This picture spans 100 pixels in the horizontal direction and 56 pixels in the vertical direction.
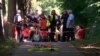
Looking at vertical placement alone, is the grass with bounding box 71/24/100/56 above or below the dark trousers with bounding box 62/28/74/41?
below

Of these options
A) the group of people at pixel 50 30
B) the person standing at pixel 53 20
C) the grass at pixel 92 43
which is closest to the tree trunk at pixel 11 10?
the group of people at pixel 50 30

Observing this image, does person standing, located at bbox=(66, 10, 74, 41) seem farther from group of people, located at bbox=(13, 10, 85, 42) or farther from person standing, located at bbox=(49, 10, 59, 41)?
person standing, located at bbox=(49, 10, 59, 41)

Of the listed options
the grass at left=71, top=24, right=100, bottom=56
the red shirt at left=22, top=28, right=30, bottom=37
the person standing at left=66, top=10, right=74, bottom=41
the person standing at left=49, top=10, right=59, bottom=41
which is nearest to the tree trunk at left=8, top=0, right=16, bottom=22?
the red shirt at left=22, top=28, right=30, bottom=37

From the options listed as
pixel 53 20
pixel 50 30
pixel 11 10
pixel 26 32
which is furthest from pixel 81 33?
pixel 11 10

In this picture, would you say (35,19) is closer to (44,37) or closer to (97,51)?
(44,37)

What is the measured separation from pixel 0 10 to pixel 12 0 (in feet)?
→ 25.4

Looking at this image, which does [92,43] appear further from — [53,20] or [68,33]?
[53,20]

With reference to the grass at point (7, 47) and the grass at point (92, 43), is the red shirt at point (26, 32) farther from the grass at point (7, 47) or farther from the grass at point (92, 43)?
the grass at point (92, 43)

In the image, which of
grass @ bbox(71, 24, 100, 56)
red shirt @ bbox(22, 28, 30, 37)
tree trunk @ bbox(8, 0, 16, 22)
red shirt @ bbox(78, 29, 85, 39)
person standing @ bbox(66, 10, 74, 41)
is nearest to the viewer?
grass @ bbox(71, 24, 100, 56)

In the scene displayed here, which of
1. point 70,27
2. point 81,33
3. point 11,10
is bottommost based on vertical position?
point 81,33

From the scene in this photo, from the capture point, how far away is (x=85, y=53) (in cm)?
1650

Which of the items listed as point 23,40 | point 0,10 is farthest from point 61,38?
point 0,10

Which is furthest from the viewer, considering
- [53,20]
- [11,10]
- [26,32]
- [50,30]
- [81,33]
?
[11,10]

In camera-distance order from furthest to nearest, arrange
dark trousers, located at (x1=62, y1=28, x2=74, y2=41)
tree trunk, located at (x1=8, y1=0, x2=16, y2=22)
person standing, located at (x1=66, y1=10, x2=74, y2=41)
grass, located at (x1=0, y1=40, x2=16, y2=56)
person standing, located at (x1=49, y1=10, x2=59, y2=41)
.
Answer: tree trunk, located at (x1=8, y1=0, x2=16, y2=22) → person standing, located at (x1=49, y1=10, x2=59, y2=41) → dark trousers, located at (x1=62, y1=28, x2=74, y2=41) → person standing, located at (x1=66, y1=10, x2=74, y2=41) → grass, located at (x1=0, y1=40, x2=16, y2=56)
